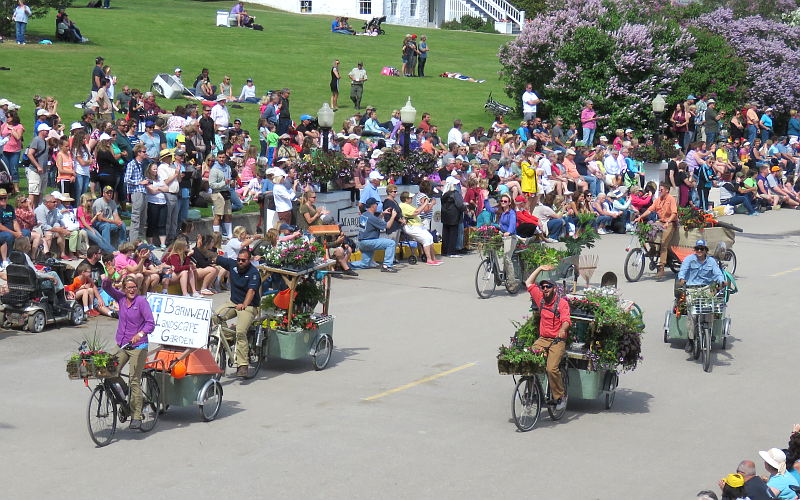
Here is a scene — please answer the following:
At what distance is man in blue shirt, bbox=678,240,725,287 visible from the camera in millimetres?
17000

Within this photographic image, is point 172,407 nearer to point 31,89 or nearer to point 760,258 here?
point 760,258

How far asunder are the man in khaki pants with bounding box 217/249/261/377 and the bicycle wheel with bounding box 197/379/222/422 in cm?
144

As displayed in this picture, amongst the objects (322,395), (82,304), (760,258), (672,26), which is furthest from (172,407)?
(672,26)

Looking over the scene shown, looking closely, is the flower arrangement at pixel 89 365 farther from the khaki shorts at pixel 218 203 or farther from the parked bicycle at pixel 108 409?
the khaki shorts at pixel 218 203

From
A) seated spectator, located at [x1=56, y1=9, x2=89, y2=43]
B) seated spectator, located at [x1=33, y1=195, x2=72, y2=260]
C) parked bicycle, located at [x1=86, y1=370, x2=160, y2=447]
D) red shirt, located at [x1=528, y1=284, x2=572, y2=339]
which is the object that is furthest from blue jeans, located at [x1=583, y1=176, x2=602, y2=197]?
seated spectator, located at [x1=56, y1=9, x2=89, y2=43]

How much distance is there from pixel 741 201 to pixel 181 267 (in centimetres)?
1936

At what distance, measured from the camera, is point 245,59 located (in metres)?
44.5

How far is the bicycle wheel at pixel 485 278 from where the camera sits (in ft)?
67.7

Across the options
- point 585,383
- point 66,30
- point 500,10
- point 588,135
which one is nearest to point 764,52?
point 588,135

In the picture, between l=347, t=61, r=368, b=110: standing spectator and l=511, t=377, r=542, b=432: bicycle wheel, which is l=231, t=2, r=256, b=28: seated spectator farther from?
l=511, t=377, r=542, b=432: bicycle wheel

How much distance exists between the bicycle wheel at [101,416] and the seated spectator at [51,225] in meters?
7.36

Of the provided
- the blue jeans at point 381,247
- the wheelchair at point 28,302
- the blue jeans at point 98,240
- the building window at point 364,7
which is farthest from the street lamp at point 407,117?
the building window at point 364,7

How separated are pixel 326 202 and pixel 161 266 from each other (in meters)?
5.12

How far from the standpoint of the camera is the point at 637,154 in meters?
32.6
